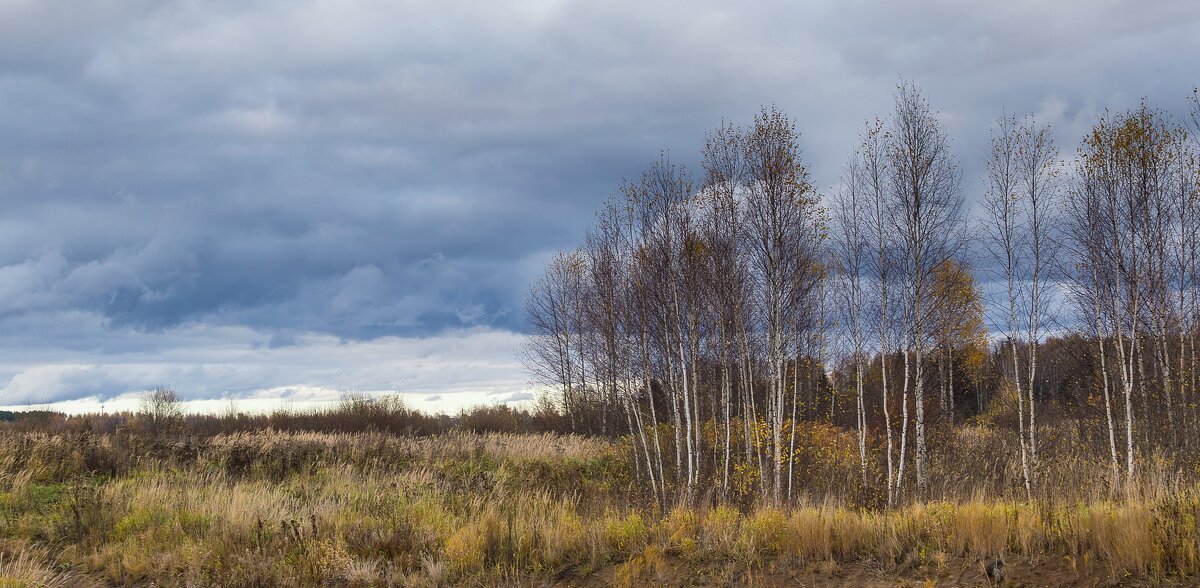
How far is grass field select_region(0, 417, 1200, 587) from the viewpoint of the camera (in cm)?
768

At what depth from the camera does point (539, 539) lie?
32.1ft

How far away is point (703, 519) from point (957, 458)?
464 inches

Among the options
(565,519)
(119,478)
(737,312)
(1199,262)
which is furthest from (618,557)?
(1199,262)

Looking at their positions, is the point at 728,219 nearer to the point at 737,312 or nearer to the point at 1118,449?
the point at 737,312

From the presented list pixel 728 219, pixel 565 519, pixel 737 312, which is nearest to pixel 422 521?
pixel 565 519

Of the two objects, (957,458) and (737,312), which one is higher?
(737,312)

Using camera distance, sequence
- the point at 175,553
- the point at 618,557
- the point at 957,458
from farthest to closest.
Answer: the point at 957,458 < the point at 175,553 < the point at 618,557

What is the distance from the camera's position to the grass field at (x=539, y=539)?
7684 millimetres

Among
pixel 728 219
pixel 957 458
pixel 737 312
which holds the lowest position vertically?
pixel 957 458

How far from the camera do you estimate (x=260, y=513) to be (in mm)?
11305

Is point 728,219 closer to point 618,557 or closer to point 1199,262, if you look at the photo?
point 618,557

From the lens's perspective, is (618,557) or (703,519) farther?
(703,519)

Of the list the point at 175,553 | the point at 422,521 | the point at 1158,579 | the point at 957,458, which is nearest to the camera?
the point at 1158,579

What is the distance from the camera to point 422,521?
11023mm
